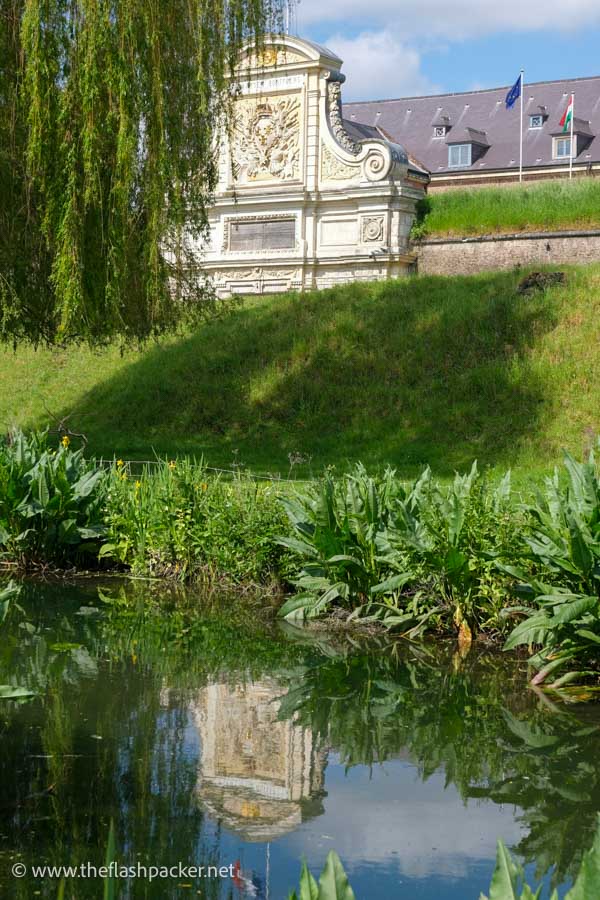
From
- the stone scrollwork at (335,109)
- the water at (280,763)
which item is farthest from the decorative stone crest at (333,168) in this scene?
the water at (280,763)

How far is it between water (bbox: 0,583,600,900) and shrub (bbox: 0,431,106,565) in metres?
2.03

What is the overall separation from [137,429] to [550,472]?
8.44 metres

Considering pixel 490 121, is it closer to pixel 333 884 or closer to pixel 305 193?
pixel 305 193

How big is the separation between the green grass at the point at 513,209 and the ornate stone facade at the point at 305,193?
632mm

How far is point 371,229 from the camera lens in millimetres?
27078

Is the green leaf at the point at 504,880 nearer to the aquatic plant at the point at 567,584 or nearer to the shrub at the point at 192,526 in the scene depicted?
the aquatic plant at the point at 567,584

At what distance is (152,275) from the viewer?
15.1 m

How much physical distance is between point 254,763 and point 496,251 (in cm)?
2369

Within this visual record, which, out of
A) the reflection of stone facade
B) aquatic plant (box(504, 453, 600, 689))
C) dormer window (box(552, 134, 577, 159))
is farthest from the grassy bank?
dormer window (box(552, 134, 577, 159))

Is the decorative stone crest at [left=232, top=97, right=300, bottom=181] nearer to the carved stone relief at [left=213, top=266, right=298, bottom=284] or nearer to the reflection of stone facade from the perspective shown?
the carved stone relief at [left=213, top=266, right=298, bottom=284]

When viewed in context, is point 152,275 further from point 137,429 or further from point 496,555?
point 496,555

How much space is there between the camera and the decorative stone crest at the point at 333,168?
1082 inches

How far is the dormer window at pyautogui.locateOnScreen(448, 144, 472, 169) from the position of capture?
40.8 m

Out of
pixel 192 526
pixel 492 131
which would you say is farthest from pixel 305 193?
pixel 192 526
